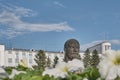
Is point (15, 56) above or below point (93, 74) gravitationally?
above

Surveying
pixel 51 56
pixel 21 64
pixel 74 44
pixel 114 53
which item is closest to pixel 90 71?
pixel 114 53

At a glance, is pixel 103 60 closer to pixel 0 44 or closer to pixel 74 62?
pixel 74 62

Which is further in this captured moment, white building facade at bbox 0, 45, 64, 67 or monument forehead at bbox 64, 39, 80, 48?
white building facade at bbox 0, 45, 64, 67

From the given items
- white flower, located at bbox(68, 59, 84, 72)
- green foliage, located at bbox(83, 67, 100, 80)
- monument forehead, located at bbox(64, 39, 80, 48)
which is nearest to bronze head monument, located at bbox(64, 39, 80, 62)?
monument forehead, located at bbox(64, 39, 80, 48)

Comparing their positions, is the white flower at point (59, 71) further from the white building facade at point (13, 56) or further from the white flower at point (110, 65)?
the white building facade at point (13, 56)

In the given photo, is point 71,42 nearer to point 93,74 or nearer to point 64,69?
point 64,69

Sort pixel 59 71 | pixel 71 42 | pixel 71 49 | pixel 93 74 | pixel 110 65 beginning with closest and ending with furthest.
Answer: pixel 110 65, pixel 93 74, pixel 59 71, pixel 71 49, pixel 71 42

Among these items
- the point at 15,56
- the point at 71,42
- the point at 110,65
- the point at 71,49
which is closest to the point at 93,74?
the point at 110,65

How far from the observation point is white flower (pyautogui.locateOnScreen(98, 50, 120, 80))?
164 centimetres

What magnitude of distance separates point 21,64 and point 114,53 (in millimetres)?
757

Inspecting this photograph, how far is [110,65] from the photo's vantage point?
1.69m

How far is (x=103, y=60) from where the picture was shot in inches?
68.2

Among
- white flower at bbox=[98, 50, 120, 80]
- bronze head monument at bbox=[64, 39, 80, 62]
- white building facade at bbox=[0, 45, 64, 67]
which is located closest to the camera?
white flower at bbox=[98, 50, 120, 80]

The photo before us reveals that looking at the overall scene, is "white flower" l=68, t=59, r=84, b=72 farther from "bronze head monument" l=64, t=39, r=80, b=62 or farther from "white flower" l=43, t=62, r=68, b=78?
"bronze head monument" l=64, t=39, r=80, b=62
